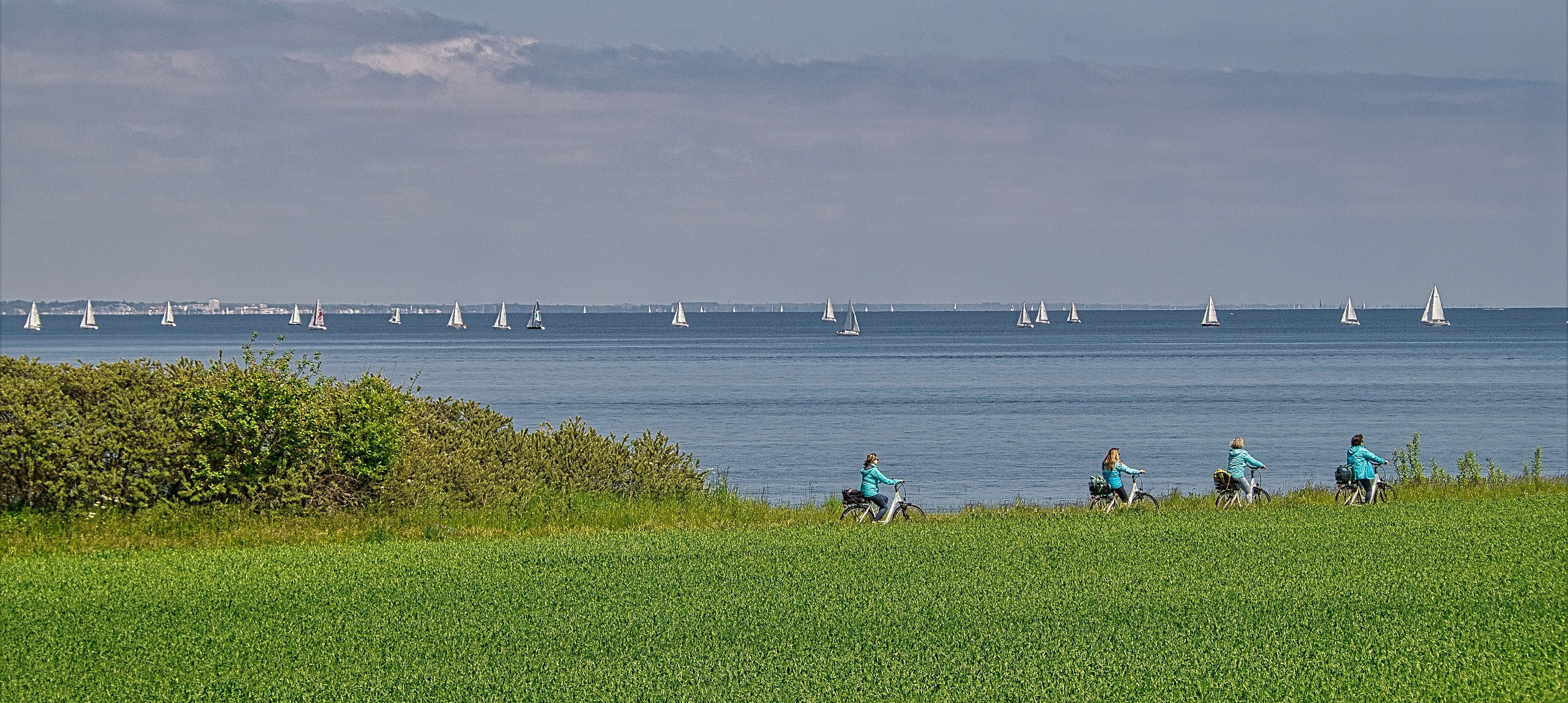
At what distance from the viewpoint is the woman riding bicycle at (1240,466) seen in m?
29.3

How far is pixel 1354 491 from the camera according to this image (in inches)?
1166

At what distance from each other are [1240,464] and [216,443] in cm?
1876

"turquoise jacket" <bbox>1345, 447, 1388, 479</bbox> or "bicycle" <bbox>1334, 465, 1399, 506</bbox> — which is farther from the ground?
"turquoise jacket" <bbox>1345, 447, 1388, 479</bbox>

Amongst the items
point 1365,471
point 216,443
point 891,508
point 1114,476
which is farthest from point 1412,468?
point 216,443

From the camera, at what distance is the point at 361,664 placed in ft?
47.6

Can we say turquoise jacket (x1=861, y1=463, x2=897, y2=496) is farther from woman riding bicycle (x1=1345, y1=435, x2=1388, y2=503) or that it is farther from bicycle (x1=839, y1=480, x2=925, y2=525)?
woman riding bicycle (x1=1345, y1=435, x2=1388, y2=503)

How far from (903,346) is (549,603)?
150 metres

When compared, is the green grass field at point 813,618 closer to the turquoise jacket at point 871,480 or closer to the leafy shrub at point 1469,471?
the turquoise jacket at point 871,480

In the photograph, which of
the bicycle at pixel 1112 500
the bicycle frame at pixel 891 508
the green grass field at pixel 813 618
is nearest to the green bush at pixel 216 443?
the green grass field at pixel 813 618

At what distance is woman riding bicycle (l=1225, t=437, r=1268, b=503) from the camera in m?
29.3

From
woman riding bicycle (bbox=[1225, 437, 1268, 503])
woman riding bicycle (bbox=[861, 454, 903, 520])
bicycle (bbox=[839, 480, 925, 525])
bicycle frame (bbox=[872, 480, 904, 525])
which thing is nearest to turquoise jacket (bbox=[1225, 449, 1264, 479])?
woman riding bicycle (bbox=[1225, 437, 1268, 503])

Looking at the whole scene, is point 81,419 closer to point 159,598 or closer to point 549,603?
point 159,598

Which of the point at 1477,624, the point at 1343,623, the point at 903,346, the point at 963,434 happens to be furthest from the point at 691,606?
the point at 903,346

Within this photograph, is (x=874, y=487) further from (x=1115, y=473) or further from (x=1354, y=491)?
(x=1354, y=491)
